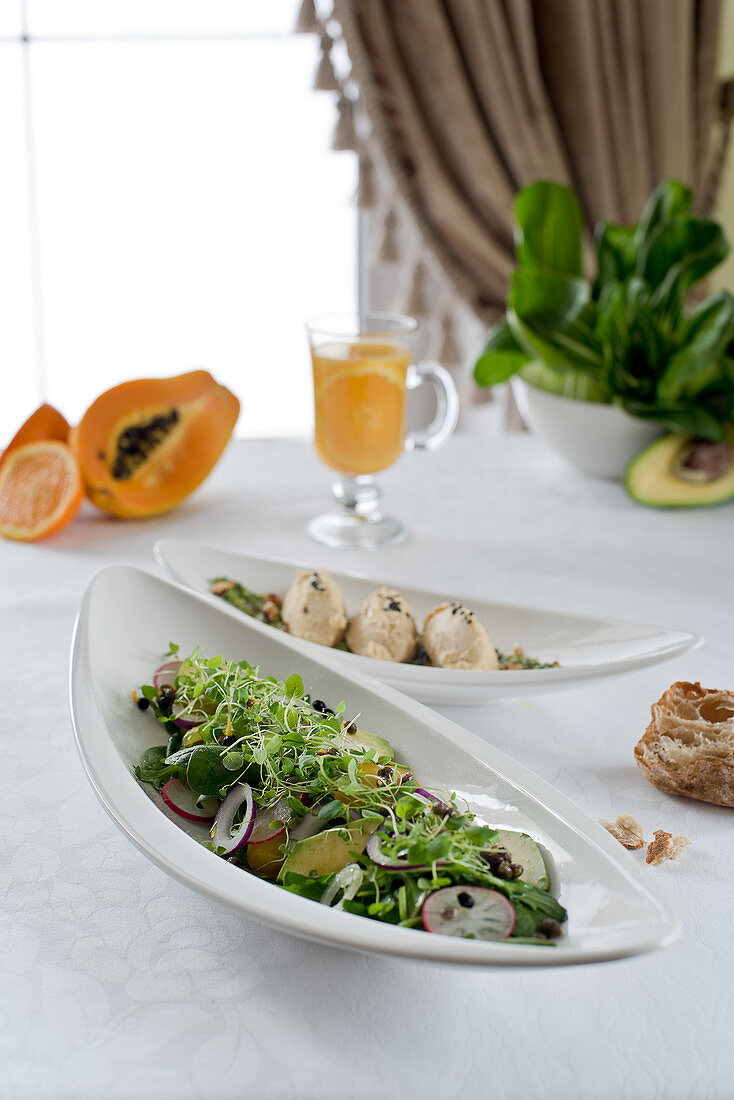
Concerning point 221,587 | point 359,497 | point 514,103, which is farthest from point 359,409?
point 514,103

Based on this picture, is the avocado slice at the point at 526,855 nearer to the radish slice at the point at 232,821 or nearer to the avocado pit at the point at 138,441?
the radish slice at the point at 232,821

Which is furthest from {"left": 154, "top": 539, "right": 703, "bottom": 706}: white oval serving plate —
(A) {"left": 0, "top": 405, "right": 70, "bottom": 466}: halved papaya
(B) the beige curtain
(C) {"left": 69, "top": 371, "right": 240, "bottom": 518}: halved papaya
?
(B) the beige curtain

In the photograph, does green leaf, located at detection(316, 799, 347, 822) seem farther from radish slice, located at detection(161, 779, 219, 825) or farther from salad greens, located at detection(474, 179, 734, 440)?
salad greens, located at detection(474, 179, 734, 440)

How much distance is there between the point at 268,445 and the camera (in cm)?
178

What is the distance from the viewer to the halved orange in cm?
132

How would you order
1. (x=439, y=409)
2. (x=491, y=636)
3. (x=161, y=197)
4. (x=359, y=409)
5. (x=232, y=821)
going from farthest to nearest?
(x=161, y=197)
(x=439, y=409)
(x=359, y=409)
(x=491, y=636)
(x=232, y=821)

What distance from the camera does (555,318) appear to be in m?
1.42

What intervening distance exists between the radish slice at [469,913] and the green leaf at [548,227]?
1.18 meters

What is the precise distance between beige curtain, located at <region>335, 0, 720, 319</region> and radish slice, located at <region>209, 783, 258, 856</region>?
7.24 feet

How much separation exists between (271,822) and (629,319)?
1.02 m

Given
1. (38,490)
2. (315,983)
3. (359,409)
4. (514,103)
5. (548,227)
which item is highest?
(514,103)

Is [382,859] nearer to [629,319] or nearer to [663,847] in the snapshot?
[663,847]

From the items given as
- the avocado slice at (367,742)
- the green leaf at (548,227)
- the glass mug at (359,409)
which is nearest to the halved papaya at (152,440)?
the glass mug at (359,409)

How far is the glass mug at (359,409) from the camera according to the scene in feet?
4.34
